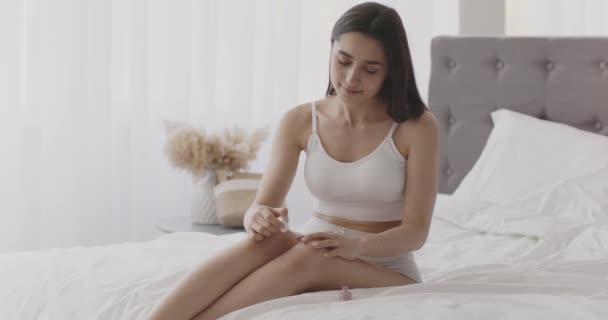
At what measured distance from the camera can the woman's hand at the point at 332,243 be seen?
1891 mm

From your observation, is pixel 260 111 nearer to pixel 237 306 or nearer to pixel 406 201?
pixel 406 201

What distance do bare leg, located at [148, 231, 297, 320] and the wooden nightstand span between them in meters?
1.33

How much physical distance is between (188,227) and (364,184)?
1.31 metres

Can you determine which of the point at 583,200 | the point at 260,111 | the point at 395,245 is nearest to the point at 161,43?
the point at 260,111

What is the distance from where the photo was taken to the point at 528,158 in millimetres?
3248

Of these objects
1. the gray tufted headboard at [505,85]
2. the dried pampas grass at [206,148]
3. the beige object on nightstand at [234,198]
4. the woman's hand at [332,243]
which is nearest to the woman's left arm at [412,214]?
the woman's hand at [332,243]

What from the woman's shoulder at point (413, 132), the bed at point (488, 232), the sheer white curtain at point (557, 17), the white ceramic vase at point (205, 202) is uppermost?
the sheer white curtain at point (557, 17)

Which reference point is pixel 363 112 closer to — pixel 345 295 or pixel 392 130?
pixel 392 130

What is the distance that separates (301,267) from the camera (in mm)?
1878

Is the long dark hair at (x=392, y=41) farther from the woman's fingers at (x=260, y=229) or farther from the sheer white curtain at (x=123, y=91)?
the sheer white curtain at (x=123, y=91)

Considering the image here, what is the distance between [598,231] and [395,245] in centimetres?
89

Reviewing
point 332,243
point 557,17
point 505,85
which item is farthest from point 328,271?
point 557,17

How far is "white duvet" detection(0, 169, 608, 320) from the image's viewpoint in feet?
5.78

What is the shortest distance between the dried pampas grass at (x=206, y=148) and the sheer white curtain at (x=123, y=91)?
39 cm
